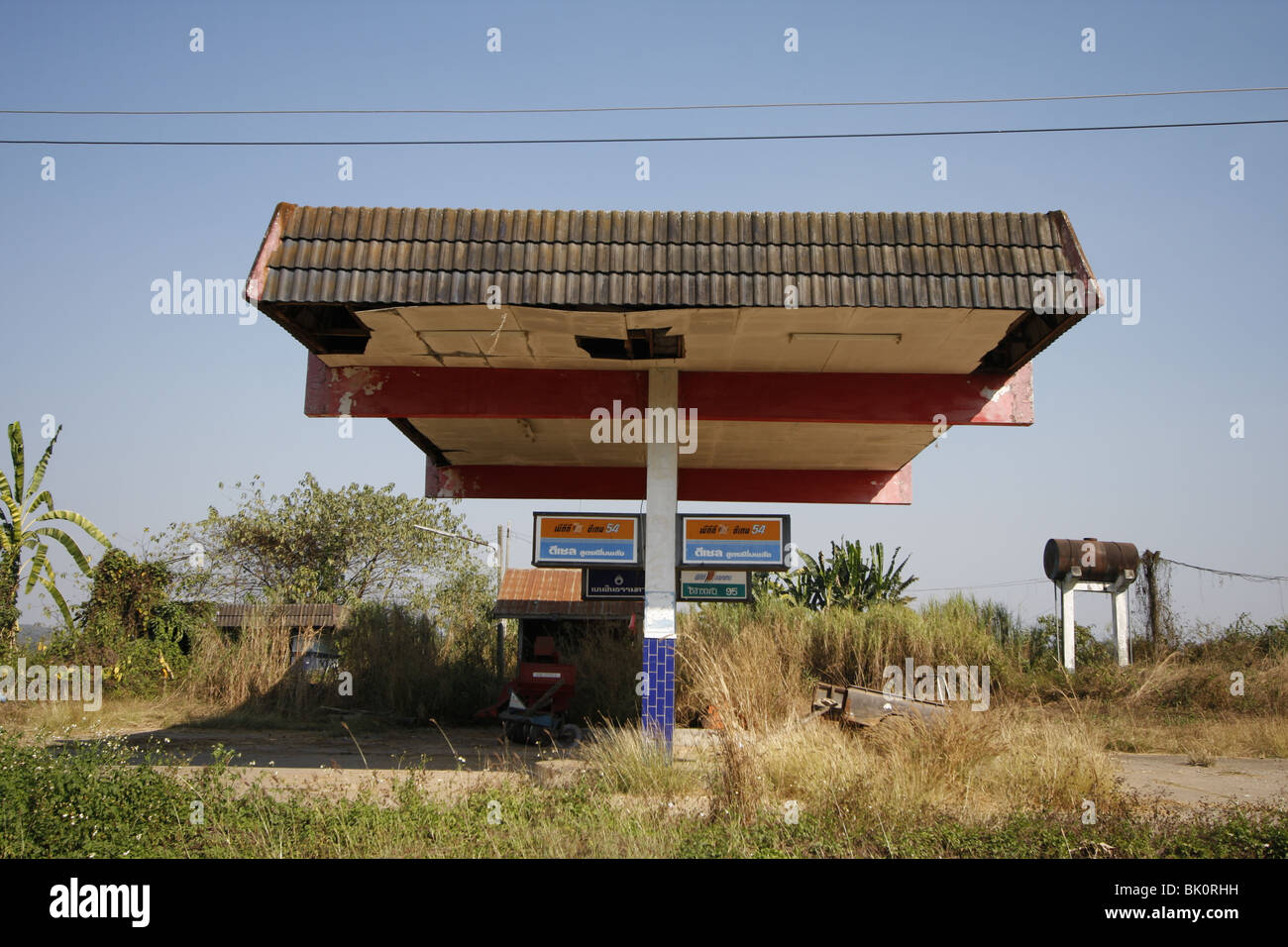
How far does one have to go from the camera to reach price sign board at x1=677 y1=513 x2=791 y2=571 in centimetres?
1138

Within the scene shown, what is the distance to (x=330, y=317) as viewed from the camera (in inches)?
417

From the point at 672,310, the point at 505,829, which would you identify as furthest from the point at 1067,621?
the point at 505,829

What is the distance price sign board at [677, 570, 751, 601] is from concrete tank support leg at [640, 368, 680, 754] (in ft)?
4.95

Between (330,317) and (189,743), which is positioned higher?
(330,317)

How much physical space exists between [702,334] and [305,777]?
6387 mm

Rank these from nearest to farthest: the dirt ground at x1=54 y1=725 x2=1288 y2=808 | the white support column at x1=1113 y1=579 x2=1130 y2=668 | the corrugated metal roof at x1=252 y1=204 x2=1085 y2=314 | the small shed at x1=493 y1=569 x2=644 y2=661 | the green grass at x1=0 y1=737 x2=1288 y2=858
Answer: the green grass at x1=0 y1=737 x2=1288 y2=858 → the corrugated metal roof at x1=252 y1=204 x2=1085 y2=314 → the dirt ground at x1=54 y1=725 x2=1288 y2=808 → the small shed at x1=493 y1=569 x2=644 y2=661 → the white support column at x1=1113 y1=579 x2=1130 y2=668

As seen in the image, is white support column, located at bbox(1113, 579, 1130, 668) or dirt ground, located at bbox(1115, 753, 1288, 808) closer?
dirt ground, located at bbox(1115, 753, 1288, 808)

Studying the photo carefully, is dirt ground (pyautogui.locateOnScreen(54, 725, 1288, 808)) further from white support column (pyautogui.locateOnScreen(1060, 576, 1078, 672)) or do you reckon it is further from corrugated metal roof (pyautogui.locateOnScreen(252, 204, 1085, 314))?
white support column (pyautogui.locateOnScreen(1060, 576, 1078, 672))

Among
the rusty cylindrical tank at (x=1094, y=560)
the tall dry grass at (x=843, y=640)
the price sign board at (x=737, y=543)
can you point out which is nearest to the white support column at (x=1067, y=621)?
the rusty cylindrical tank at (x=1094, y=560)

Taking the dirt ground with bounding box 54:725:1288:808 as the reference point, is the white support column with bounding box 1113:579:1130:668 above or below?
above

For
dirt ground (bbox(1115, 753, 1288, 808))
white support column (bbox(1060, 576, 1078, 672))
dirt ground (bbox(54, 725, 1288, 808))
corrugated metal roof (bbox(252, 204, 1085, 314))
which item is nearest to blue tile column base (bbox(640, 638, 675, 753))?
dirt ground (bbox(54, 725, 1288, 808))
